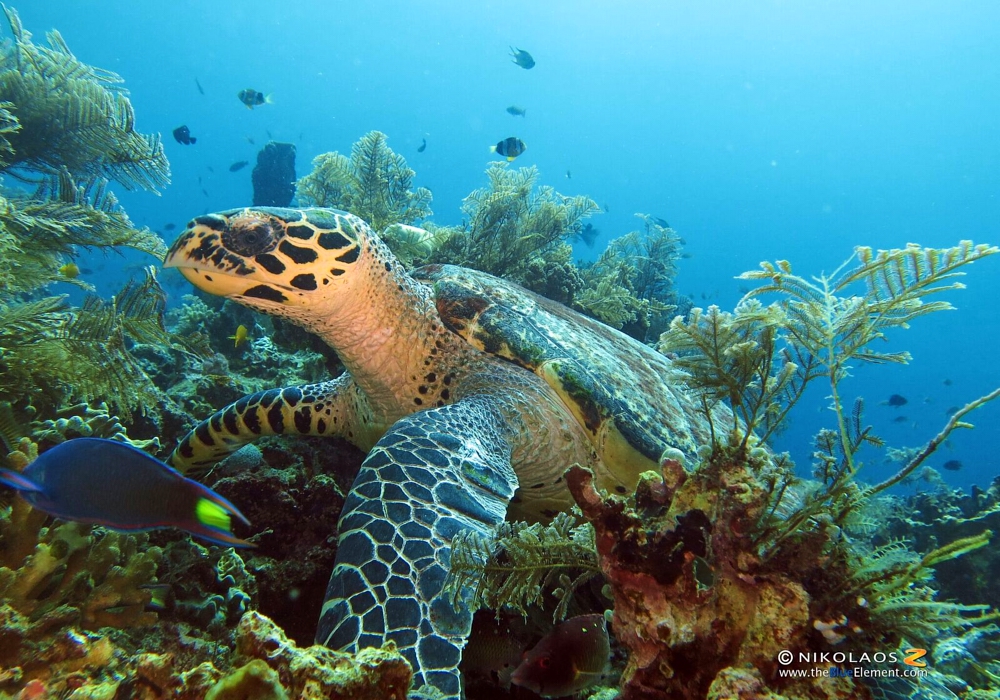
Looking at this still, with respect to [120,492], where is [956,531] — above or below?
above

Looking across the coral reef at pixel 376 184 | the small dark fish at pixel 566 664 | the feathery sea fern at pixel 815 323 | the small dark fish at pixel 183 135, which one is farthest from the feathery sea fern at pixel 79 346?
the small dark fish at pixel 183 135

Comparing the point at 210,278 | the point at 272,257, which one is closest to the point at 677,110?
the point at 272,257

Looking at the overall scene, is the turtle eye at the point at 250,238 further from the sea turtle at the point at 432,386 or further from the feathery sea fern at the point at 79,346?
the feathery sea fern at the point at 79,346

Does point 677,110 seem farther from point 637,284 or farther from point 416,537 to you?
point 416,537

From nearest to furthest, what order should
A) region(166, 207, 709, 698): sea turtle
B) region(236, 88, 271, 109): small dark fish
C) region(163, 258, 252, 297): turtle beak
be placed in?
region(166, 207, 709, 698): sea turtle
region(163, 258, 252, 297): turtle beak
region(236, 88, 271, 109): small dark fish

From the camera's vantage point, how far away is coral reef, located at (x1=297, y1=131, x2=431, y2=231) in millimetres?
5906

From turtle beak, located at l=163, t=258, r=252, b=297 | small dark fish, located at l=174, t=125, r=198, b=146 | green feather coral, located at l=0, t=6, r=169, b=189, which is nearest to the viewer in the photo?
turtle beak, located at l=163, t=258, r=252, b=297

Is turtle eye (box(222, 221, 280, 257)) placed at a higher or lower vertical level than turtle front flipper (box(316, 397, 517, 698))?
higher

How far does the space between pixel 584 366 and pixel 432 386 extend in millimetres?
1068

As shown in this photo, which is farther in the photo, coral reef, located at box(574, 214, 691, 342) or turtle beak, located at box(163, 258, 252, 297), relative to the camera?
coral reef, located at box(574, 214, 691, 342)

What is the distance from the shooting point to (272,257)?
9.03 ft

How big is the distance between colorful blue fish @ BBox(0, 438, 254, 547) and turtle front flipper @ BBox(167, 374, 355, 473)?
217cm

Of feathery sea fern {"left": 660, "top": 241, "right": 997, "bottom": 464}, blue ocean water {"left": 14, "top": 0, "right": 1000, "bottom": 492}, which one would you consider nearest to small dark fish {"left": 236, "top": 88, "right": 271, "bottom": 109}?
feathery sea fern {"left": 660, "top": 241, "right": 997, "bottom": 464}

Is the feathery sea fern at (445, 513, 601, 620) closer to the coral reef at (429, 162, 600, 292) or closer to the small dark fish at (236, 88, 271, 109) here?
the coral reef at (429, 162, 600, 292)
